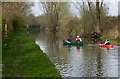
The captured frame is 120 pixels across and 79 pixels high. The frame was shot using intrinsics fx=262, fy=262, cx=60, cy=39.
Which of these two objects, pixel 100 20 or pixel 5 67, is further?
pixel 100 20

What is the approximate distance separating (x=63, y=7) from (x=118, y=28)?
33.5 m

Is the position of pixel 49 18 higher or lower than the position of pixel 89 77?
higher

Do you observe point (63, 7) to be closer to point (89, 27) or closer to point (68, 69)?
point (89, 27)

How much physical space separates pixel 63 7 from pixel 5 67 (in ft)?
201

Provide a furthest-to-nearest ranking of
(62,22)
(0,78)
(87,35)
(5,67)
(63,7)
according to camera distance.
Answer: (63,7), (62,22), (87,35), (5,67), (0,78)

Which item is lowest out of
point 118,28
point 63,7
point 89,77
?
point 89,77

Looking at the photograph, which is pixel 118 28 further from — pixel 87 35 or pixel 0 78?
pixel 0 78

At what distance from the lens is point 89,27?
166 ft

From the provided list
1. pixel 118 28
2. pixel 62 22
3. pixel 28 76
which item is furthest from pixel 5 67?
pixel 62 22

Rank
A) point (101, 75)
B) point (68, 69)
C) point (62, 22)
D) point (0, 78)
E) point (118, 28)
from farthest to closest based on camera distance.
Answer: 1. point (62, 22)
2. point (118, 28)
3. point (68, 69)
4. point (101, 75)
5. point (0, 78)

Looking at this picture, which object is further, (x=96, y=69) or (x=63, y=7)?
(x=63, y=7)

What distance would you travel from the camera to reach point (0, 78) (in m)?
10.5

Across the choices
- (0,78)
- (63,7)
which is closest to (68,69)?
(0,78)

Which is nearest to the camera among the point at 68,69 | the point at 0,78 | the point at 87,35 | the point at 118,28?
the point at 0,78
